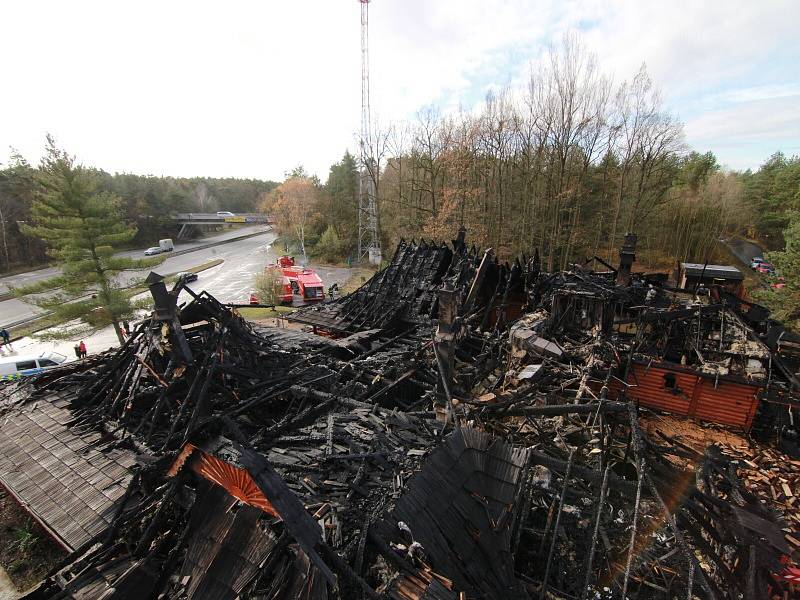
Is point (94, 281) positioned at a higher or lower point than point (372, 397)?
higher

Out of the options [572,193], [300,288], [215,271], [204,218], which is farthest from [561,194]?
[204,218]

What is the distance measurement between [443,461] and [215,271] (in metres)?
45.8

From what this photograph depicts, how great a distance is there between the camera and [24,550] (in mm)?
8977

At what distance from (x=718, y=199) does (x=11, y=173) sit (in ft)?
246

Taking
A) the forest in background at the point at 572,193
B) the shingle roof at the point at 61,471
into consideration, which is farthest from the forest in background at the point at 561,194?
the shingle roof at the point at 61,471

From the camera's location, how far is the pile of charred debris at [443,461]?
4926mm

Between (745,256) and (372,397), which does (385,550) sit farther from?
(745,256)

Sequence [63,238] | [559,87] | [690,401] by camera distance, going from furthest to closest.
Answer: [559,87]
[63,238]
[690,401]

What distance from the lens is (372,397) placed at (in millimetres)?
10336

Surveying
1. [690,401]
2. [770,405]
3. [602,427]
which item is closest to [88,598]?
[602,427]

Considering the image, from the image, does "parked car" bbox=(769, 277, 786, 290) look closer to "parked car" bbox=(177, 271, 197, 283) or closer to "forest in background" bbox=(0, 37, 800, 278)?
"forest in background" bbox=(0, 37, 800, 278)

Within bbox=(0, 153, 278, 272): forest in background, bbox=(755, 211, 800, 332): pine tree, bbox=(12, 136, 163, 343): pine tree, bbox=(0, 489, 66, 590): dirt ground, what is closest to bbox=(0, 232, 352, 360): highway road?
bbox=(12, 136, 163, 343): pine tree

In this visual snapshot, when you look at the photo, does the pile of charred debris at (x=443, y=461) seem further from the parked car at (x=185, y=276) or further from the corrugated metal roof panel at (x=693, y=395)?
the parked car at (x=185, y=276)

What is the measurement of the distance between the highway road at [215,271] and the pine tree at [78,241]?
288cm
